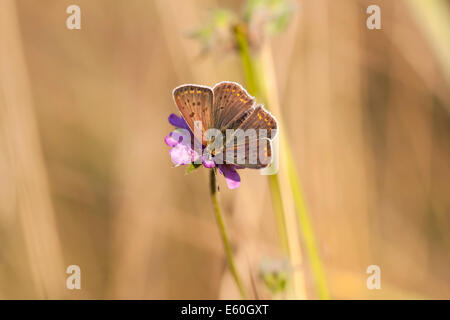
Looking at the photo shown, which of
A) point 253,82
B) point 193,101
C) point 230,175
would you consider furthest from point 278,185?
point 193,101

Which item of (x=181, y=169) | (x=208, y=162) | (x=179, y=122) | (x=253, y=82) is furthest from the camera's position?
(x=181, y=169)

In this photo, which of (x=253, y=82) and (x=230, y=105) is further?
(x=253, y=82)

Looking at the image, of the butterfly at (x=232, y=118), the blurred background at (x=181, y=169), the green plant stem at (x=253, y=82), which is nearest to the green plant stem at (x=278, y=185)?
the green plant stem at (x=253, y=82)

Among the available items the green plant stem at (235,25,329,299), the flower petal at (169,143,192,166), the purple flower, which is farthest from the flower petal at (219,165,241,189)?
the green plant stem at (235,25,329,299)

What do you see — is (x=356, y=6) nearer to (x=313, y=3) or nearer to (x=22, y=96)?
(x=313, y=3)

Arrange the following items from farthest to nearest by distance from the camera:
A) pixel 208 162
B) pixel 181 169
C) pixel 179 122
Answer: pixel 181 169
pixel 179 122
pixel 208 162

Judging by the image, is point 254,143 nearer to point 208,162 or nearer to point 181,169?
point 208,162

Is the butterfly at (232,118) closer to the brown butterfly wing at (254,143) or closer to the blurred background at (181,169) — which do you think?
the brown butterfly wing at (254,143)
